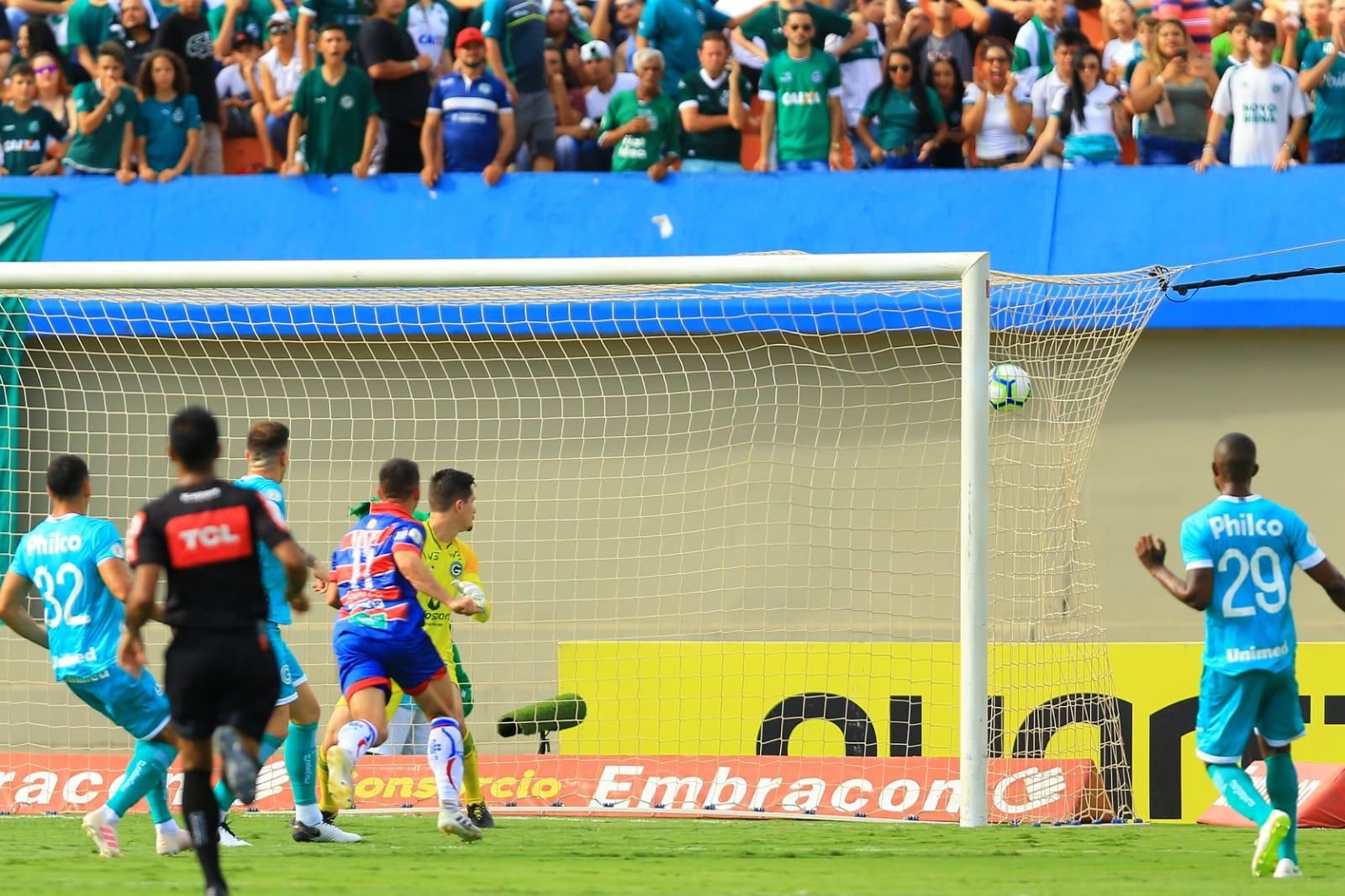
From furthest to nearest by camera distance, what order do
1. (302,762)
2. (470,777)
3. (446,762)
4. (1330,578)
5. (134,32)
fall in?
(134,32) < (470,777) < (302,762) < (446,762) < (1330,578)

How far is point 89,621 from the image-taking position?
792 cm

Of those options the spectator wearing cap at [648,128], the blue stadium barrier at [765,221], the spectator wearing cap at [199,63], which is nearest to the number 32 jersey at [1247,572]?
the blue stadium barrier at [765,221]

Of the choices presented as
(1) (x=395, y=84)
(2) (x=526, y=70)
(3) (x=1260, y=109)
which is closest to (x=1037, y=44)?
(3) (x=1260, y=109)

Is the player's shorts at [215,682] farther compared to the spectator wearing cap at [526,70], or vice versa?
the spectator wearing cap at [526,70]

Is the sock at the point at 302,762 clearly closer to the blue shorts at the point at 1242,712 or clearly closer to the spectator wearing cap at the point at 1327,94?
the blue shorts at the point at 1242,712

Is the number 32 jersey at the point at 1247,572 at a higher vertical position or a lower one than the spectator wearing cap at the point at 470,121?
lower

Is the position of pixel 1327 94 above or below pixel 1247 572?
above

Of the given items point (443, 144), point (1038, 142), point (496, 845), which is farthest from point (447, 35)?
point (496, 845)

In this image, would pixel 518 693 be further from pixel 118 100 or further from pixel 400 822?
pixel 118 100

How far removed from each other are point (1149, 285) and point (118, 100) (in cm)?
777

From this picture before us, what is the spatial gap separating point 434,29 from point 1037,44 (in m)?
4.69

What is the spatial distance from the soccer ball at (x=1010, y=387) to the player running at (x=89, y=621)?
18.0ft

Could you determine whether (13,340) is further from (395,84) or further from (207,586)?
(207,586)

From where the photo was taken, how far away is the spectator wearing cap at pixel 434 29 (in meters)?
14.6
